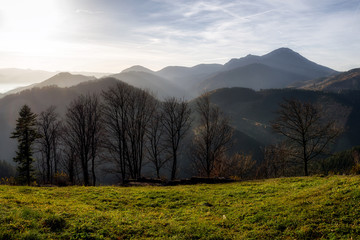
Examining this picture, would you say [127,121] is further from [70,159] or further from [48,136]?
[48,136]

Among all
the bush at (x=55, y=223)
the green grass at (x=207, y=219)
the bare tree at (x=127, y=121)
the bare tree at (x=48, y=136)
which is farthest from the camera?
the bare tree at (x=48, y=136)

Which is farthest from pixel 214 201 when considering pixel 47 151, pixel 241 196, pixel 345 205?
pixel 47 151

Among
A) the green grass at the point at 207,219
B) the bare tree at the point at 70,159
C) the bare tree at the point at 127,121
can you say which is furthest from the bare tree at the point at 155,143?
the green grass at the point at 207,219

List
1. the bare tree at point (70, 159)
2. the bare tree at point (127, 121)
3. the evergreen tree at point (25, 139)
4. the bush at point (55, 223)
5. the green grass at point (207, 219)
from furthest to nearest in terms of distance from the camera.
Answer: the bare tree at point (70, 159)
the bare tree at point (127, 121)
the evergreen tree at point (25, 139)
the bush at point (55, 223)
the green grass at point (207, 219)

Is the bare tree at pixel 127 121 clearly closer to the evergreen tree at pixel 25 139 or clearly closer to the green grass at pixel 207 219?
the evergreen tree at pixel 25 139

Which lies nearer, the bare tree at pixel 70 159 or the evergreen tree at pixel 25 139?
the evergreen tree at pixel 25 139

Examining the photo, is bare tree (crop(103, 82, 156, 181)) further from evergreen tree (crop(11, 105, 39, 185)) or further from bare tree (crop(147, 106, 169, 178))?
evergreen tree (crop(11, 105, 39, 185))

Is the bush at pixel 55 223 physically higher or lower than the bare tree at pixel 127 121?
lower

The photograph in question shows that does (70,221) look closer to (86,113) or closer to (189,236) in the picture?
(189,236)

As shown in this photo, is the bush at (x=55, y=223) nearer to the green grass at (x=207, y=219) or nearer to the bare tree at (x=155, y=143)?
the green grass at (x=207, y=219)

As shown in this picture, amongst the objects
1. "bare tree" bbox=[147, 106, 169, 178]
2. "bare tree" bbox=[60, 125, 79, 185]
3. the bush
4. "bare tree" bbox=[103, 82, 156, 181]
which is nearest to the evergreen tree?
"bare tree" bbox=[60, 125, 79, 185]

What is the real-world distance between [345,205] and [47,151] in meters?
46.9

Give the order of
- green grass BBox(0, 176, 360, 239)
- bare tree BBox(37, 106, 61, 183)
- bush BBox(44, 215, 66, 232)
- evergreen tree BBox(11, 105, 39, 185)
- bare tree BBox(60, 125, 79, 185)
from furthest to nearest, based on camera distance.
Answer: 1. bare tree BBox(37, 106, 61, 183)
2. bare tree BBox(60, 125, 79, 185)
3. evergreen tree BBox(11, 105, 39, 185)
4. bush BBox(44, 215, 66, 232)
5. green grass BBox(0, 176, 360, 239)

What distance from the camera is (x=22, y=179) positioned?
32625 mm
